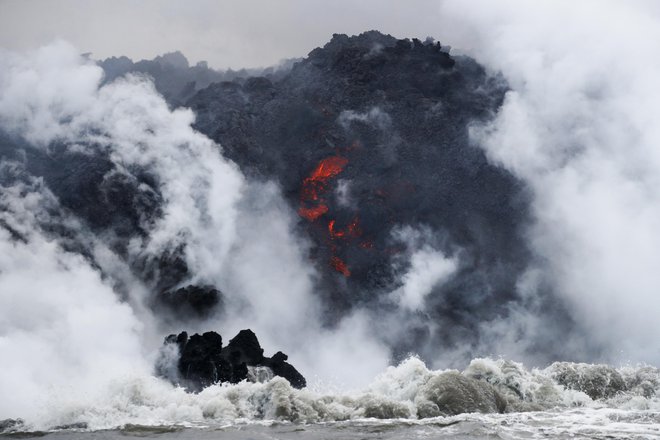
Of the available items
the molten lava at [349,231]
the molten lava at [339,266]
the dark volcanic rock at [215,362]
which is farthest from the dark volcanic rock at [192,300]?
the molten lava at [349,231]

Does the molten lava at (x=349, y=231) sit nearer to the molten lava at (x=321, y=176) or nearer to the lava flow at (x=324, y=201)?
the lava flow at (x=324, y=201)

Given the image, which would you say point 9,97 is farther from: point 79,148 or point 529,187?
point 529,187

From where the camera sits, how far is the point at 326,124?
74.1 m

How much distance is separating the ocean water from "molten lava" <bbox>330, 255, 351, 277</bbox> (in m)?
29.6

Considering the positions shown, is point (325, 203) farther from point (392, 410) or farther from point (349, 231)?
point (392, 410)

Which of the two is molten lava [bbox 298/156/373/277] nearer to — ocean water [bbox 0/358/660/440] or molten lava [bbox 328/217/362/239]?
molten lava [bbox 328/217/362/239]

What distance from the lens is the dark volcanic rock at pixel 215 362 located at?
3731cm

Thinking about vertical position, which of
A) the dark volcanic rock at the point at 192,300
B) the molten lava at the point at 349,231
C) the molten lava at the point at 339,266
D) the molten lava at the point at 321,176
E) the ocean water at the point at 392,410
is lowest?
the ocean water at the point at 392,410

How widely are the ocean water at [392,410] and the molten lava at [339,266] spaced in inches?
1164

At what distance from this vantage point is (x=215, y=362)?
37.6 meters

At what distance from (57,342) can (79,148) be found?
32.7 meters

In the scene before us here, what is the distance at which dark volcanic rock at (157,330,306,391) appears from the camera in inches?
1469

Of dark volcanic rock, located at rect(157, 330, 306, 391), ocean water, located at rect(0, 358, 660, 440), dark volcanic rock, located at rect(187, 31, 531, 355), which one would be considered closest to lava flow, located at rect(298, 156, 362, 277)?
dark volcanic rock, located at rect(187, 31, 531, 355)

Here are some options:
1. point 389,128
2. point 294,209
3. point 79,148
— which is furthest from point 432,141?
point 79,148
